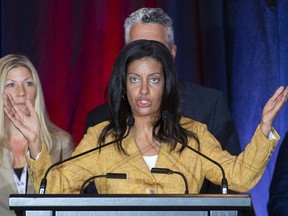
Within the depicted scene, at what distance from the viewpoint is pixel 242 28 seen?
4113mm

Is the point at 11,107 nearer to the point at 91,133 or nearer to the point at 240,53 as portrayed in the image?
the point at 91,133

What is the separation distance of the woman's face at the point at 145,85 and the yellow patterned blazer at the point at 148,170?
12 centimetres

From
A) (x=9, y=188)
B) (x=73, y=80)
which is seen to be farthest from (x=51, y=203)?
(x=73, y=80)

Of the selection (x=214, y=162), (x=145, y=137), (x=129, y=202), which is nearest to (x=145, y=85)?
(x=145, y=137)

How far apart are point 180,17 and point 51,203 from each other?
2214 millimetres

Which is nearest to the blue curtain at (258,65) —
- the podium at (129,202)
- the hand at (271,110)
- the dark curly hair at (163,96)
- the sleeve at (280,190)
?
the sleeve at (280,190)

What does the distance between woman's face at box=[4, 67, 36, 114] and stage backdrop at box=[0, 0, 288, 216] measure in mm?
622

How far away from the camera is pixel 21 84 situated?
349cm

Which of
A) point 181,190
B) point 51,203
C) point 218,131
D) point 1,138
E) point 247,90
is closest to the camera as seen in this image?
Result: point 51,203

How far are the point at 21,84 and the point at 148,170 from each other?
1.05 metres

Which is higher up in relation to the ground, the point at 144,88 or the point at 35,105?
the point at 144,88

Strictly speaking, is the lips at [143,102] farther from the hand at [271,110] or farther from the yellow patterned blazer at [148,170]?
the hand at [271,110]

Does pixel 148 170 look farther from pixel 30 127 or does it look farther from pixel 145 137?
pixel 30 127

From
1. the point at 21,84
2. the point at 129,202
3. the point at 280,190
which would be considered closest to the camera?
the point at 129,202
